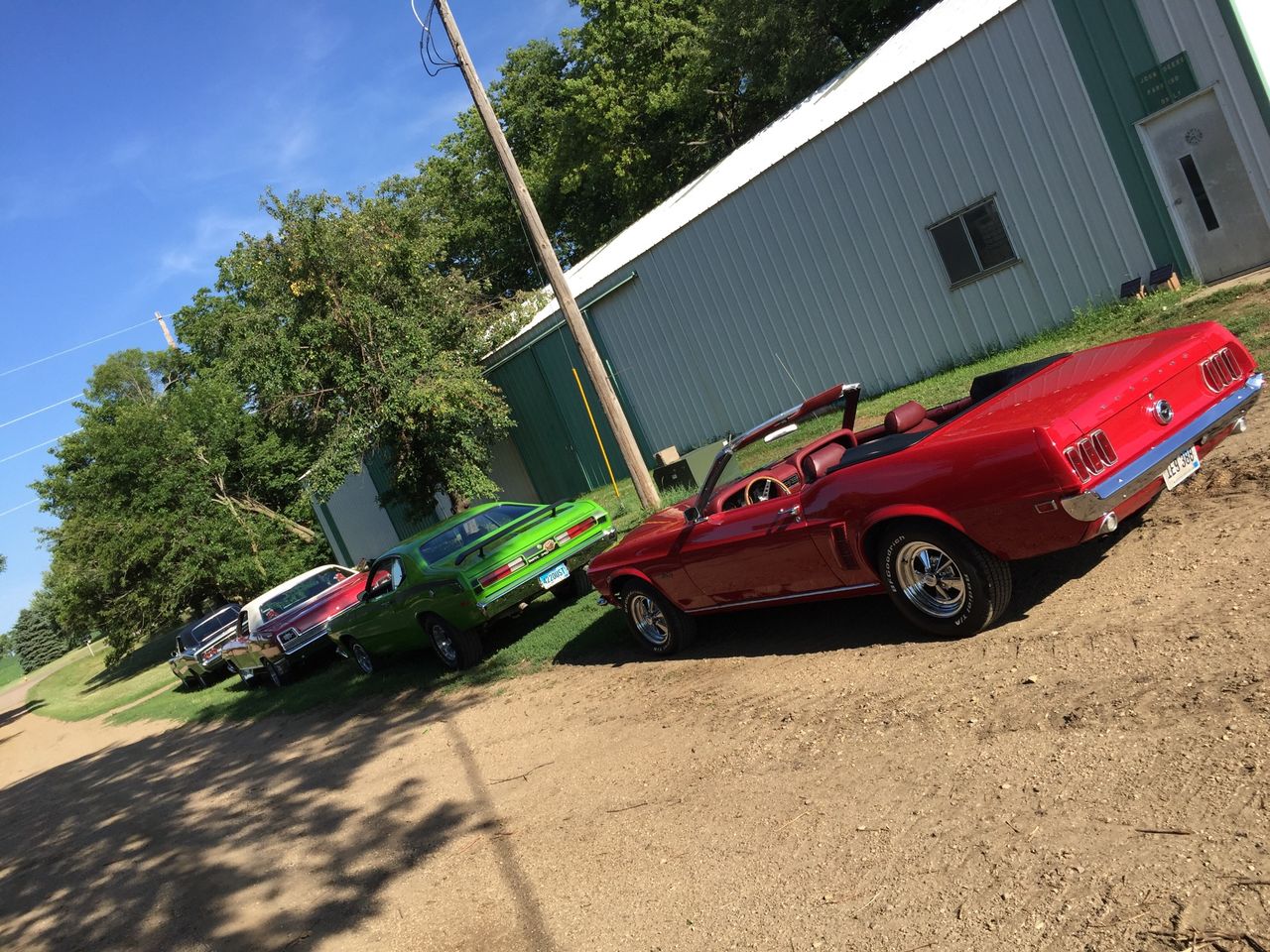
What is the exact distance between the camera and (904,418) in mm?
5934

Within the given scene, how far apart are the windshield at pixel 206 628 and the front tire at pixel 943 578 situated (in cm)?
1840

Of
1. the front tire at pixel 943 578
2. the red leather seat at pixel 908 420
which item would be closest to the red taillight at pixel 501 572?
the red leather seat at pixel 908 420

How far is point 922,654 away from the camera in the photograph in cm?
531

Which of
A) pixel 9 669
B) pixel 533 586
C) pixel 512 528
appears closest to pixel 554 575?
pixel 533 586

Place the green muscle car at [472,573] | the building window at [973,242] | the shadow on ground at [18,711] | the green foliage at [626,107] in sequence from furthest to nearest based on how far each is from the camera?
the shadow on ground at [18,711] → the green foliage at [626,107] → the building window at [973,242] → the green muscle car at [472,573]

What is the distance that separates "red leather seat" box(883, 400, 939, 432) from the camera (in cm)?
591

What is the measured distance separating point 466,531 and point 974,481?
6.77 meters

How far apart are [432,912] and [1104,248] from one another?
11544 mm

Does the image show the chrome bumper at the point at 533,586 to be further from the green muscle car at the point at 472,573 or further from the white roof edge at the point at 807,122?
the white roof edge at the point at 807,122

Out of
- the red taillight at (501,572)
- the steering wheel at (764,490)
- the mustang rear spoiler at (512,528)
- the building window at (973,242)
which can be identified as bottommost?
the red taillight at (501,572)

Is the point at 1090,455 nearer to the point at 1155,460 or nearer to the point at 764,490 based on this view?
the point at 1155,460

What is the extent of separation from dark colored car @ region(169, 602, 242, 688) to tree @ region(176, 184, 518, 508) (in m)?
3.70

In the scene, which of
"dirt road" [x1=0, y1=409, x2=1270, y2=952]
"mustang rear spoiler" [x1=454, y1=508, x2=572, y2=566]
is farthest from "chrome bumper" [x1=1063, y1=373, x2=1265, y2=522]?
"mustang rear spoiler" [x1=454, y1=508, x2=572, y2=566]

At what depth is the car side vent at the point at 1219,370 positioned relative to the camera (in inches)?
200
